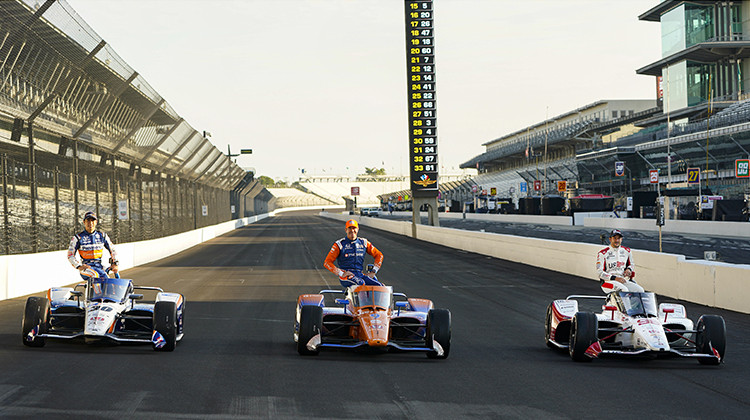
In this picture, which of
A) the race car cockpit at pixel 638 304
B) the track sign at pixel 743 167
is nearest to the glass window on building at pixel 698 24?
the track sign at pixel 743 167

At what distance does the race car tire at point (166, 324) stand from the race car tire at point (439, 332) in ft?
10.2

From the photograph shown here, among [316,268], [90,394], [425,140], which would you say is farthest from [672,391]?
[425,140]

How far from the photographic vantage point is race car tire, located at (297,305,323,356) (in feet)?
29.7

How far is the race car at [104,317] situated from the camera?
9305 millimetres

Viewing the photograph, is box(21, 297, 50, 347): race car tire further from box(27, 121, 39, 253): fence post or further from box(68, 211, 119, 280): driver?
box(27, 121, 39, 253): fence post

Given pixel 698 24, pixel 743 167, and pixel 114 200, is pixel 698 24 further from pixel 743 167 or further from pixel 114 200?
pixel 114 200

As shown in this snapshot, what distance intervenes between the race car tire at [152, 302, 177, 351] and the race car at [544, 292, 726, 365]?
4.74 m

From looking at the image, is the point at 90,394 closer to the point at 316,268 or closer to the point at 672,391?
the point at 672,391

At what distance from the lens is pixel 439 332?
906 cm

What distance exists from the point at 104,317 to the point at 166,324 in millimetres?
735

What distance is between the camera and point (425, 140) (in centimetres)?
4612

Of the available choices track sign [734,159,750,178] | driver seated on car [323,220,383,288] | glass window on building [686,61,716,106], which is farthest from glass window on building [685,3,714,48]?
driver seated on car [323,220,383,288]

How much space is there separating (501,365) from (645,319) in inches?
68.9

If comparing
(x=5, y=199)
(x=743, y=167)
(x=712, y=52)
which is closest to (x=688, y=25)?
(x=712, y=52)
